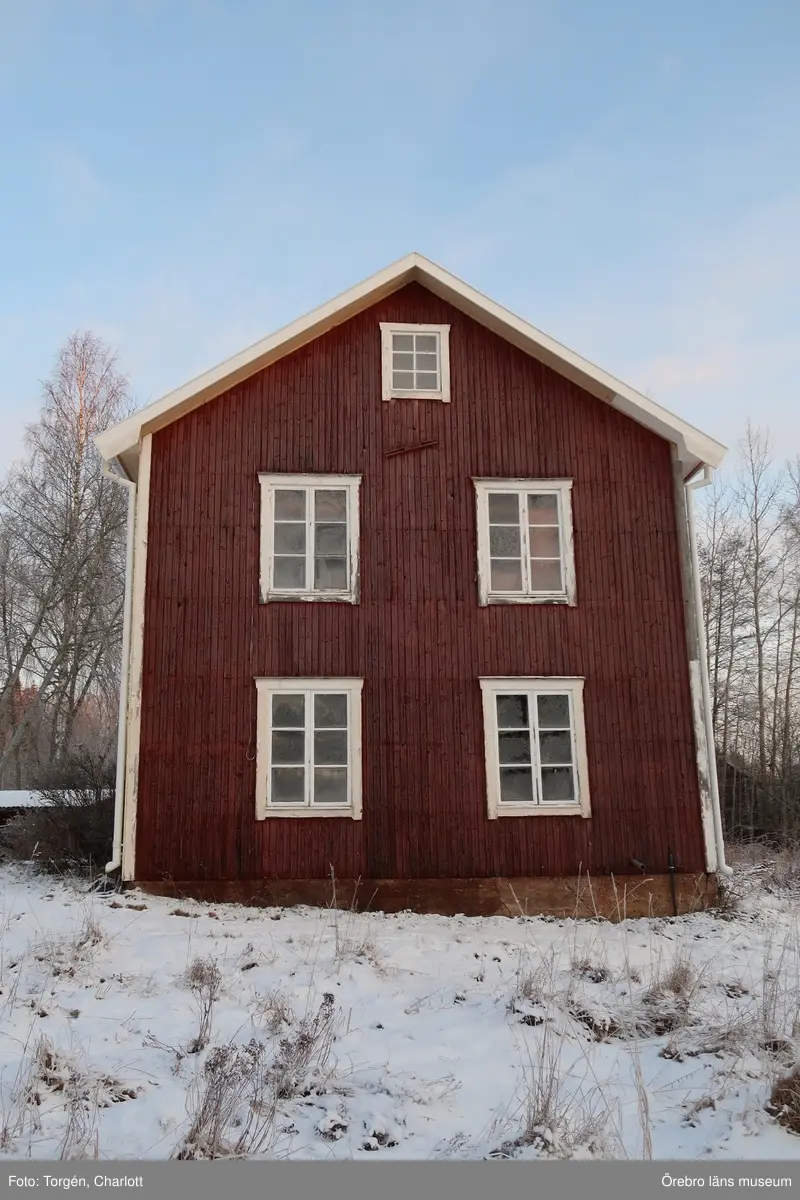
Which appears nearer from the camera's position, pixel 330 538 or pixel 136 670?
pixel 136 670

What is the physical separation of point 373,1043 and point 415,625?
6800 millimetres

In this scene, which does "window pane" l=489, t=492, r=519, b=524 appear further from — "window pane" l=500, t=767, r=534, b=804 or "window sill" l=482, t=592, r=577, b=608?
"window pane" l=500, t=767, r=534, b=804

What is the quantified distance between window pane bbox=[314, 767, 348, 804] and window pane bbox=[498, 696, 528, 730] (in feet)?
7.72

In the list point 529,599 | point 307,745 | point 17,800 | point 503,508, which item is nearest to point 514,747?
point 529,599

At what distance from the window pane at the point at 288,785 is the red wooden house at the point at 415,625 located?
1.8 inches

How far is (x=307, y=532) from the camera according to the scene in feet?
43.9

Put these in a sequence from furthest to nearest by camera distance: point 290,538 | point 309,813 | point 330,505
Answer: point 330,505 < point 290,538 < point 309,813

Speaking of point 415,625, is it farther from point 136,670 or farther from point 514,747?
point 136,670

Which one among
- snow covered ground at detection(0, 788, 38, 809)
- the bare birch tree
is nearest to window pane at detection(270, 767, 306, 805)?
snow covered ground at detection(0, 788, 38, 809)

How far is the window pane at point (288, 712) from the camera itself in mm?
12750

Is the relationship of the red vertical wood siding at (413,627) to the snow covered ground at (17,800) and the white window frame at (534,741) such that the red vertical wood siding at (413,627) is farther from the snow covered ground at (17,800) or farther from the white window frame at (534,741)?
the snow covered ground at (17,800)

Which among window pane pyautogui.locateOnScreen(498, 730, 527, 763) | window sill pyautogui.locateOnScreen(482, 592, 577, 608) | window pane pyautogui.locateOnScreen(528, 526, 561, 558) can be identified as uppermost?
window pane pyautogui.locateOnScreen(528, 526, 561, 558)

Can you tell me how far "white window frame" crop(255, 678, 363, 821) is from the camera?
40.8 ft
